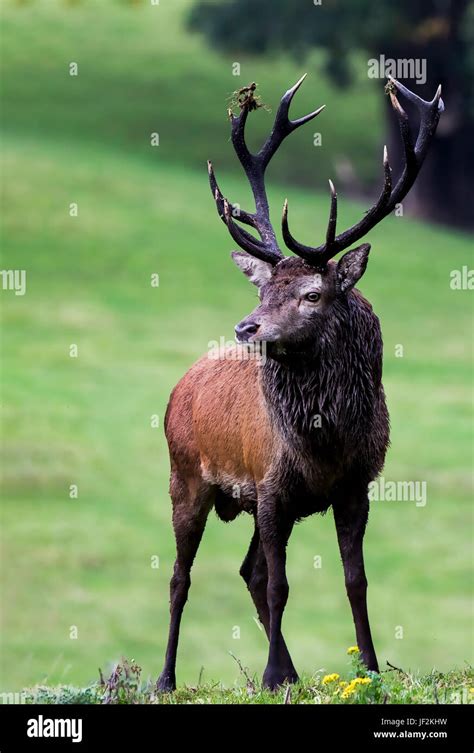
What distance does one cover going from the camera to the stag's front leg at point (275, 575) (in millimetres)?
9916

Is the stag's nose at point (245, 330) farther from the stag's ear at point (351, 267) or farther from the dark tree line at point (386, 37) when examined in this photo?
the dark tree line at point (386, 37)

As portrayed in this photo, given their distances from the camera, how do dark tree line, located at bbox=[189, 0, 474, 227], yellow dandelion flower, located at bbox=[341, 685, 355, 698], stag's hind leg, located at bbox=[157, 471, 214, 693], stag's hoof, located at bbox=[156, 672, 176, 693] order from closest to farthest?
yellow dandelion flower, located at bbox=[341, 685, 355, 698]
stag's hoof, located at bbox=[156, 672, 176, 693]
stag's hind leg, located at bbox=[157, 471, 214, 693]
dark tree line, located at bbox=[189, 0, 474, 227]

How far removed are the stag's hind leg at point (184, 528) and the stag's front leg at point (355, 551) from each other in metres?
1.41

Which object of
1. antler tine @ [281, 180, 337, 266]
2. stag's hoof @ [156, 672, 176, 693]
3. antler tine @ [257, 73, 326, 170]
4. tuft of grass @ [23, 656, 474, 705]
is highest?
antler tine @ [257, 73, 326, 170]

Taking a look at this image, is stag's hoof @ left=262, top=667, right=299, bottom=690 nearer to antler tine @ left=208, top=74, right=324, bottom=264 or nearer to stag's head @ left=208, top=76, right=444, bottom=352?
stag's head @ left=208, top=76, right=444, bottom=352

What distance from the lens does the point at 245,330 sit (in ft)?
30.6

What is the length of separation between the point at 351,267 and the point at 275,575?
1.91 meters

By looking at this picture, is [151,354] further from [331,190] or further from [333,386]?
[331,190]

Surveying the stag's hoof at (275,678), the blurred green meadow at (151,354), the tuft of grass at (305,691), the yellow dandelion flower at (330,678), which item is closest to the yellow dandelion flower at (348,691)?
the tuft of grass at (305,691)

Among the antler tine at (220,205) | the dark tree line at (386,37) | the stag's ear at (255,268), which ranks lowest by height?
the stag's ear at (255,268)

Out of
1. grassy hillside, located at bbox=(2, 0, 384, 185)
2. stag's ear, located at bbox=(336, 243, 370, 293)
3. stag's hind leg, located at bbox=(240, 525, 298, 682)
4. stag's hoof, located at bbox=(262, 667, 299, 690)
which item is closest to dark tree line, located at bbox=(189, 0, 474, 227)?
grassy hillside, located at bbox=(2, 0, 384, 185)

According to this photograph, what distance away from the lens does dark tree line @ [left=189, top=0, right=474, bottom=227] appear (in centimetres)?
4753

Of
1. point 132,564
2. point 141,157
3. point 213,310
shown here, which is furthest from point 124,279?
point 132,564

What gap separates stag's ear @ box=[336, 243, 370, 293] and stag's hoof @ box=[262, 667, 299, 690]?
2.31 m
